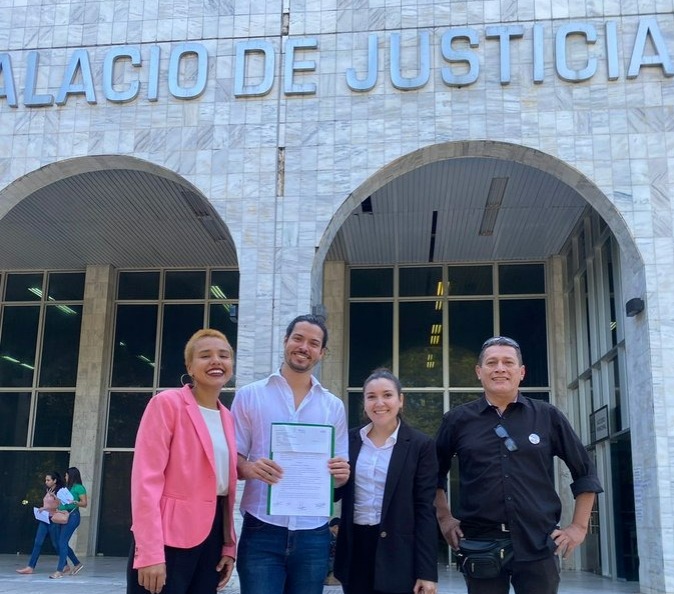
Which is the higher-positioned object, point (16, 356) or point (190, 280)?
point (190, 280)

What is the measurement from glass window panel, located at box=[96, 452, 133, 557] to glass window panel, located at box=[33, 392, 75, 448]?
1.15 m

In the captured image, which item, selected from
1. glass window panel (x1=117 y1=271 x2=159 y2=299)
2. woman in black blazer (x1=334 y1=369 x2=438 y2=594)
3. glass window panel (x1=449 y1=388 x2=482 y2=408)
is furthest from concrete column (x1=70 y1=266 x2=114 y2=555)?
woman in black blazer (x1=334 y1=369 x2=438 y2=594)

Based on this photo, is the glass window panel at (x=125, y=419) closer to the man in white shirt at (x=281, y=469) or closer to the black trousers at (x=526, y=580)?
the man in white shirt at (x=281, y=469)

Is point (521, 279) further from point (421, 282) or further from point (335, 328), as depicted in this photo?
point (335, 328)

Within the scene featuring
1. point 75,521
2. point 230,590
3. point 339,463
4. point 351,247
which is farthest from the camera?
point 351,247

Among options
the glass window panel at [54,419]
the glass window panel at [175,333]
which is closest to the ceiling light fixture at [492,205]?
the glass window panel at [175,333]

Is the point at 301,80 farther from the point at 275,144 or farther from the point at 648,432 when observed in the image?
the point at 648,432

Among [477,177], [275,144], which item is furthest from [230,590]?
[477,177]

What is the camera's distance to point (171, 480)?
3.64 metres

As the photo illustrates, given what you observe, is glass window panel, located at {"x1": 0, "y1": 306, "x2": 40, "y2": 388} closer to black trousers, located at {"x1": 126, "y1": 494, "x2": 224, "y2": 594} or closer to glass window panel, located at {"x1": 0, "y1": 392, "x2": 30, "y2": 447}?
glass window panel, located at {"x1": 0, "y1": 392, "x2": 30, "y2": 447}

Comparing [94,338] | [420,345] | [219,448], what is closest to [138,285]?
[94,338]

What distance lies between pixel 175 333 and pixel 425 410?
5.97m

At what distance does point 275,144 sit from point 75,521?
6.88m

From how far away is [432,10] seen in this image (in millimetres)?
11633
